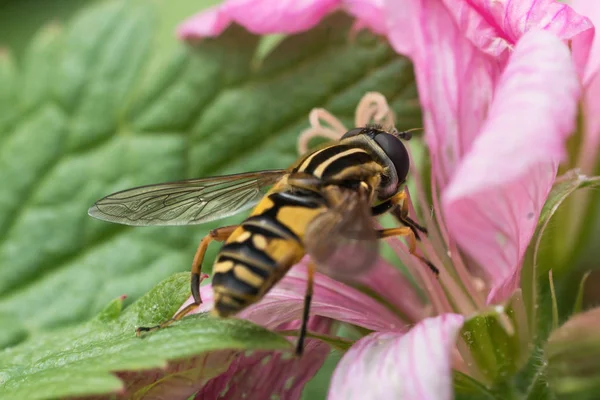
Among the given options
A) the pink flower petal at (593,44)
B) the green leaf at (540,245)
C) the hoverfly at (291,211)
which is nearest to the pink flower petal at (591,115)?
the pink flower petal at (593,44)

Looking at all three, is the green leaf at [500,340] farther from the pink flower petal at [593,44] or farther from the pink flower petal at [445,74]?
the pink flower petal at [593,44]

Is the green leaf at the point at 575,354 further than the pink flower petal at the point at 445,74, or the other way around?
the pink flower petal at the point at 445,74

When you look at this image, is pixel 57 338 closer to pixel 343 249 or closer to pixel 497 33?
pixel 343 249

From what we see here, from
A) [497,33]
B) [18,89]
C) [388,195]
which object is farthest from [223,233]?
[18,89]

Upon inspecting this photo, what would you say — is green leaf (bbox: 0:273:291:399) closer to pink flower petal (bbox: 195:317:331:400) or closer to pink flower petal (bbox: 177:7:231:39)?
pink flower petal (bbox: 195:317:331:400)

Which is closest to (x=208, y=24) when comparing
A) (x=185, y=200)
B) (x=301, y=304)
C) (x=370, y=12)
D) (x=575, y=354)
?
(x=370, y=12)

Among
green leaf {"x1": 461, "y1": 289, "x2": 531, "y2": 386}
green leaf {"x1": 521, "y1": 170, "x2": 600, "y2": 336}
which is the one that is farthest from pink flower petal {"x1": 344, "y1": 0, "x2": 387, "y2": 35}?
green leaf {"x1": 461, "y1": 289, "x2": 531, "y2": 386}
